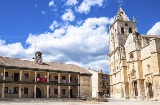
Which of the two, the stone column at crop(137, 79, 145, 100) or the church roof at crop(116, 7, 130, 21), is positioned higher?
the church roof at crop(116, 7, 130, 21)

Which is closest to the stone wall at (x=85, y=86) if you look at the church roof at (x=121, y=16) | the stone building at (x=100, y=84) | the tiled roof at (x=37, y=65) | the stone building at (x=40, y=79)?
the stone building at (x=40, y=79)

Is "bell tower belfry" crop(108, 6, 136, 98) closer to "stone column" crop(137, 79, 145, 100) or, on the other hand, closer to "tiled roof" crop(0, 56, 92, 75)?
"stone column" crop(137, 79, 145, 100)

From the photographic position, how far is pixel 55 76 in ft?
146

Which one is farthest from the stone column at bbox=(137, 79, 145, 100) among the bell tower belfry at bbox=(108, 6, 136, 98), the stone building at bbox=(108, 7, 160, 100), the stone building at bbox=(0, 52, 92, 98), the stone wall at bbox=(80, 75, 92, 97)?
the stone building at bbox=(0, 52, 92, 98)

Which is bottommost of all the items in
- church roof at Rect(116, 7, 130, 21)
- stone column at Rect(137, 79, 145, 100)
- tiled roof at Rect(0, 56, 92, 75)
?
stone column at Rect(137, 79, 145, 100)

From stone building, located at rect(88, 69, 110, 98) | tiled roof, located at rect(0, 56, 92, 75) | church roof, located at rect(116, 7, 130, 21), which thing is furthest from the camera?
stone building, located at rect(88, 69, 110, 98)

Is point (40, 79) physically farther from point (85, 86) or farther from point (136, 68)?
point (136, 68)

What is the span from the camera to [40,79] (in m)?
41.9

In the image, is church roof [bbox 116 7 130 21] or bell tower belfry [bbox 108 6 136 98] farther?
church roof [bbox 116 7 130 21]

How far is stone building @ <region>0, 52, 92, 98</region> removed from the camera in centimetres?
3919

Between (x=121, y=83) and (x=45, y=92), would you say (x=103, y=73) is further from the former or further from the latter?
(x=45, y=92)

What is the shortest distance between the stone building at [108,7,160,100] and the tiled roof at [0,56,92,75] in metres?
10.7

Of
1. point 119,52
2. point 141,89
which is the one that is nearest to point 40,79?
point 141,89

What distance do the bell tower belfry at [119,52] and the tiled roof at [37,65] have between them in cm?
1094
